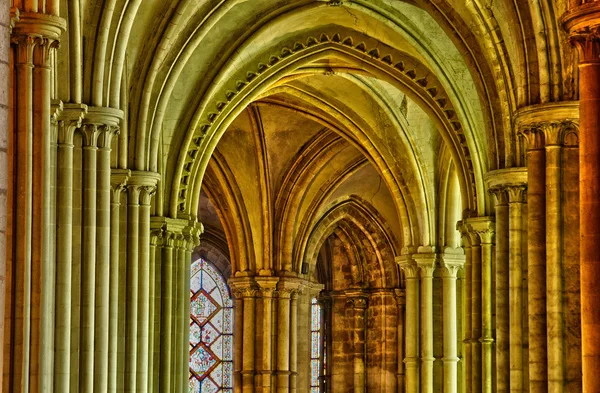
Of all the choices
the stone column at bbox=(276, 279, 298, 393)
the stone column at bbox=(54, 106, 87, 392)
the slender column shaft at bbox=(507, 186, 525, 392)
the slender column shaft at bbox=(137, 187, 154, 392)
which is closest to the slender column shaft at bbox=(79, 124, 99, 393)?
the stone column at bbox=(54, 106, 87, 392)

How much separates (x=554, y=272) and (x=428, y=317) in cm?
1518

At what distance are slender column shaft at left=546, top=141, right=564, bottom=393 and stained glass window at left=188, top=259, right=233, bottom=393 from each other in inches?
1058

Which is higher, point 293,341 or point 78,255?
point 78,255

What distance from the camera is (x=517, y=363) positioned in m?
21.2

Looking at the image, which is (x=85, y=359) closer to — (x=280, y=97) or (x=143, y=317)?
(x=143, y=317)

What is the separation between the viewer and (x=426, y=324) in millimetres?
33125

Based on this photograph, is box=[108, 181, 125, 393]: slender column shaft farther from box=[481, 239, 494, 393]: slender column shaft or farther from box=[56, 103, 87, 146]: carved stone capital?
box=[481, 239, 494, 393]: slender column shaft

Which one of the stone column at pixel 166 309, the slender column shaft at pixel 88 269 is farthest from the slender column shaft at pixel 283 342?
the slender column shaft at pixel 88 269

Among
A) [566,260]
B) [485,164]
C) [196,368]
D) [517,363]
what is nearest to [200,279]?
[196,368]

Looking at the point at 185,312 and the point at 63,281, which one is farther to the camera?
the point at 185,312

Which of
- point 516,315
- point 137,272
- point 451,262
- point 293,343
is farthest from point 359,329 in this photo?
point 516,315

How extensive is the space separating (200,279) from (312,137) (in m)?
10.7

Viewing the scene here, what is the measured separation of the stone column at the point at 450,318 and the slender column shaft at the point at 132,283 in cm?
995

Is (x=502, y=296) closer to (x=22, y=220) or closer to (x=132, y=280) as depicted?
(x=132, y=280)
